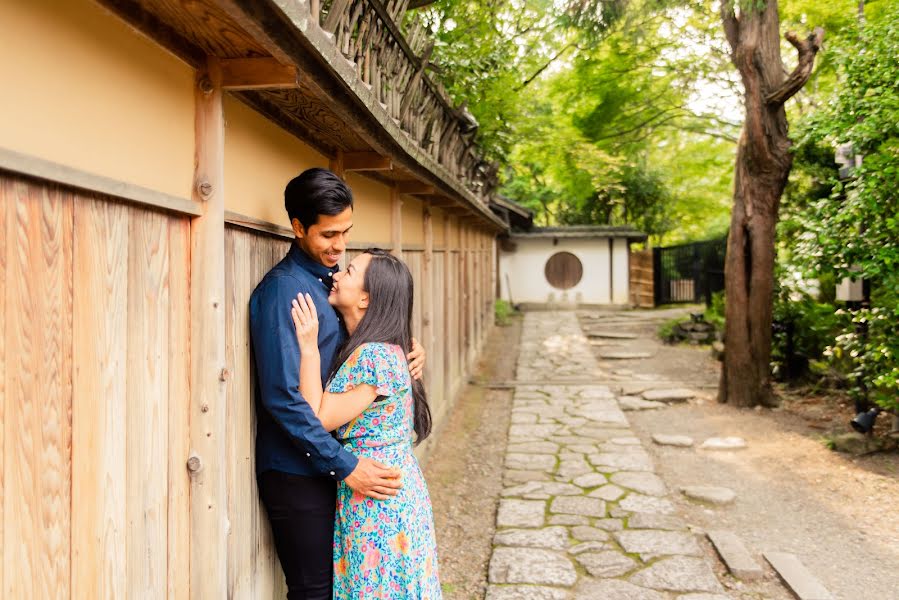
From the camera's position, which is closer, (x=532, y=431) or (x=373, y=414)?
(x=373, y=414)

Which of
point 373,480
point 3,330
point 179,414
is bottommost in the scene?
point 373,480

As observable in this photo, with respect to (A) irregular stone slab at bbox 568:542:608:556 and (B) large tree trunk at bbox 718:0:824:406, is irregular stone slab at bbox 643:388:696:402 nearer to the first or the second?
(B) large tree trunk at bbox 718:0:824:406

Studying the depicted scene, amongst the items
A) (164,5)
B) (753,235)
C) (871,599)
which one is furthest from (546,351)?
(164,5)

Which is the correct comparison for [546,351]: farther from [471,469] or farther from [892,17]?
[892,17]

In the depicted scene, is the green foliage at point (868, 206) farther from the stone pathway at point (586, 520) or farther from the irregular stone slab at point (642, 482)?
the stone pathway at point (586, 520)

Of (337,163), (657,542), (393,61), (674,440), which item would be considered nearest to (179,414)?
(337,163)

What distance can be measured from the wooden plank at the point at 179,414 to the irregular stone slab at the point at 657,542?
11.7 ft

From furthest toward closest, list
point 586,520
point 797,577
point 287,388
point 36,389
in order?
point 586,520 → point 797,577 → point 287,388 → point 36,389

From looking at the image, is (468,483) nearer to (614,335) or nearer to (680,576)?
(680,576)

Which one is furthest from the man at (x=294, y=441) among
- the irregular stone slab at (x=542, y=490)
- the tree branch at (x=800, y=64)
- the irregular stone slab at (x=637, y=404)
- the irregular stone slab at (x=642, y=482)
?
the irregular stone slab at (x=637, y=404)

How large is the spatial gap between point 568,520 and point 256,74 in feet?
14.5

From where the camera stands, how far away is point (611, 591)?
4.28 metres

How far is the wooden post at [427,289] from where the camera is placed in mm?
7281

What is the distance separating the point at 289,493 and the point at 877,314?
240 inches
